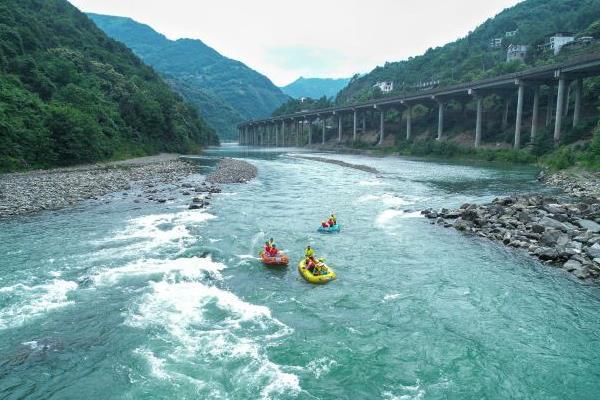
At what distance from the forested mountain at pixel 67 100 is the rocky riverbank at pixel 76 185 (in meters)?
3.08

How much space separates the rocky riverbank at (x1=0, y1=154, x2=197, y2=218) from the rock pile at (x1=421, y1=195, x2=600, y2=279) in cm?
2239

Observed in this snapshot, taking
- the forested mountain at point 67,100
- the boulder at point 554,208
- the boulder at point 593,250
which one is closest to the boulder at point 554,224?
the boulder at point 554,208

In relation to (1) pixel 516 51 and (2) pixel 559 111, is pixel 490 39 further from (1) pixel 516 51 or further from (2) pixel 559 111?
(2) pixel 559 111

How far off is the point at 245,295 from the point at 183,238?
8.45 m

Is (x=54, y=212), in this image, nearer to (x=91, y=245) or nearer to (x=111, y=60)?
(x=91, y=245)

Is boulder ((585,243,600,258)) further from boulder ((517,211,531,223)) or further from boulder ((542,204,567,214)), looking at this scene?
boulder ((542,204,567,214))

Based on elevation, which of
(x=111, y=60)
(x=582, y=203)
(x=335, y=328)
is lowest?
(x=335, y=328)

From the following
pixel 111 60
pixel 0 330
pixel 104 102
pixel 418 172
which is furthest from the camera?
pixel 111 60

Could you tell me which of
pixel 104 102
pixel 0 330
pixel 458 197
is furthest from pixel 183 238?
pixel 104 102

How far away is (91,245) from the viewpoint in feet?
71.2

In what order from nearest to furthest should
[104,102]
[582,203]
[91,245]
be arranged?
1. [91,245]
2. [582,203]
3. [104,102]

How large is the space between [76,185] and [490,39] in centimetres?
17994

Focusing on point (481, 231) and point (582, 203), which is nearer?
point (481, 231)

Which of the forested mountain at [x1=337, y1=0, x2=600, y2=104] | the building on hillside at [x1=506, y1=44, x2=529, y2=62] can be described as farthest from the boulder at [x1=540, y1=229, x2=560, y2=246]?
the building on hillside at [x1=506, y1=44, x2=529, y2=62]
